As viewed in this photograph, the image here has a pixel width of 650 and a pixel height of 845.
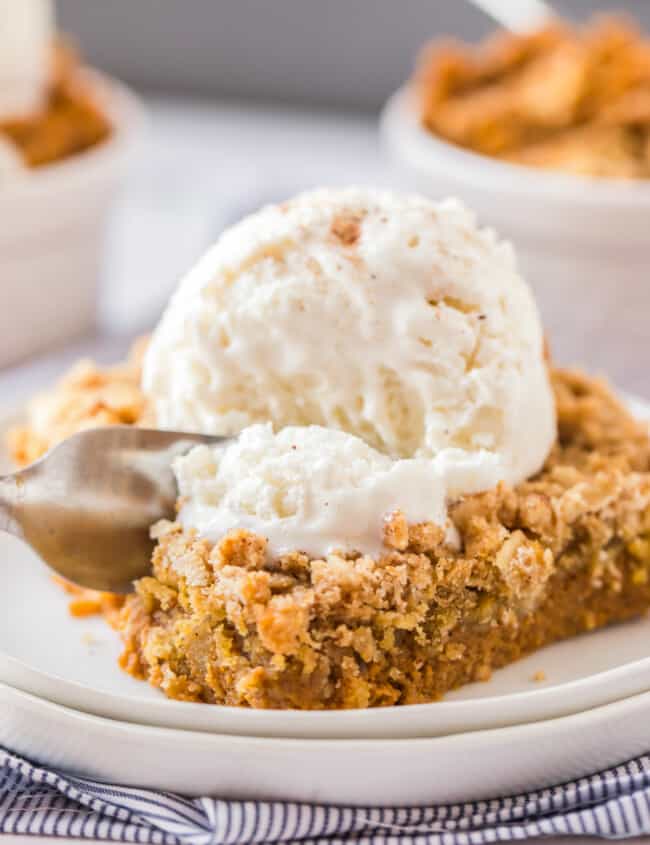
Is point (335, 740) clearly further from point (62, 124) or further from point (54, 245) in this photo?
point (62, 124)

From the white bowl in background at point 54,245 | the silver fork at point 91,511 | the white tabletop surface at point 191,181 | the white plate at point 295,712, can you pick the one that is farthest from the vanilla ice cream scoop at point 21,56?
the white plate at point 295,712

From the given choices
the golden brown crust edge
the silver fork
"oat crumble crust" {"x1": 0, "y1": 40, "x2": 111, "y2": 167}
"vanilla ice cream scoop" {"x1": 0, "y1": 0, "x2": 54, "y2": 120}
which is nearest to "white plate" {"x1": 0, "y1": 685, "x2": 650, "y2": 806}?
the golden brown crust edge

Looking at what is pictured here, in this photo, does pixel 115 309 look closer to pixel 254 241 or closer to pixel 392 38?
pixel 254 241

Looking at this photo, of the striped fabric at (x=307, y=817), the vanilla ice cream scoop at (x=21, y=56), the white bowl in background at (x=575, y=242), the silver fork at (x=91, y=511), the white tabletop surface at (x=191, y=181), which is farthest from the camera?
the white tabletop surface at (x=191, y=181)

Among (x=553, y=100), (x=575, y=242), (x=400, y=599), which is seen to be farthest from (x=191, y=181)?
(x=400, y=599)

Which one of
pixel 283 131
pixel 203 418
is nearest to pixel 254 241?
pixel 203 418

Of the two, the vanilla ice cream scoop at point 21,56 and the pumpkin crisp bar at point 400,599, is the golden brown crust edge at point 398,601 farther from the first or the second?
the vanilla ice cream scoop at point 21,56
